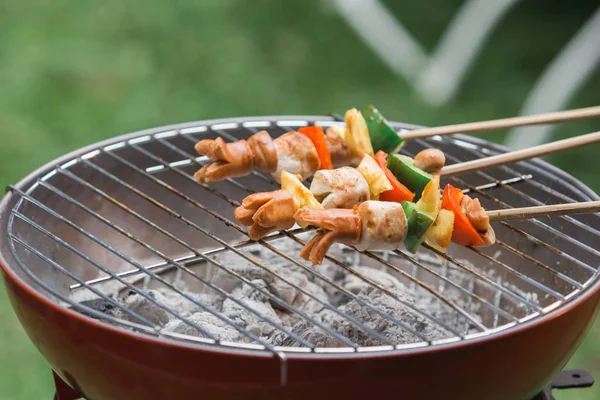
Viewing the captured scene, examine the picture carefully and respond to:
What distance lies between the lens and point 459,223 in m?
2.02

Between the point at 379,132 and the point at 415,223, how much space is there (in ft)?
1.59

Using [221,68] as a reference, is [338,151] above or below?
above

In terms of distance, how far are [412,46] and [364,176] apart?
4258mm

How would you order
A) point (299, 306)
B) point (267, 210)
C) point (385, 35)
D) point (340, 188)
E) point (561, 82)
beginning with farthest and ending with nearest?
point (385, 35)
point (561, 82)
point (299, 306)
point (340, 188)
point (267, 210)

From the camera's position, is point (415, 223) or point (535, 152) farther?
point (535, 152)

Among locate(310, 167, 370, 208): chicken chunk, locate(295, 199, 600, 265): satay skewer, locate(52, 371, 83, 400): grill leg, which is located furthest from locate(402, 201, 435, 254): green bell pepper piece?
locate(52, 371, 83, 400): grill leg

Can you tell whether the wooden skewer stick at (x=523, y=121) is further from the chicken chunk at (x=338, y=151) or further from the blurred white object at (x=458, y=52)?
the blurred white object at (x=458, y=52)

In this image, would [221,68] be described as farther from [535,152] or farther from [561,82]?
[535,152]

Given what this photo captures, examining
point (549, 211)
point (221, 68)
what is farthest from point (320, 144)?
point (221, 68)

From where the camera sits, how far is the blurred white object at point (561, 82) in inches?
202

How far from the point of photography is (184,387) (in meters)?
1.73

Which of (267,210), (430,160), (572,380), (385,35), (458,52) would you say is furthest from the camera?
(385,35)

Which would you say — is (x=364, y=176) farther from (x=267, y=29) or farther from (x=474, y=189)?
(x=267, y=29)

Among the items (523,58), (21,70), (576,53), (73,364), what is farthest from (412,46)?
(73,364)
